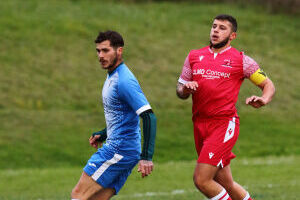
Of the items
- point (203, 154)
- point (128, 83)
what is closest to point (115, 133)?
point (128, 83)

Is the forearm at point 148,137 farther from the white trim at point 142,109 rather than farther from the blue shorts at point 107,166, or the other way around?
the blue shorts at point 107,166

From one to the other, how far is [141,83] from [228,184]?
74.1 ft

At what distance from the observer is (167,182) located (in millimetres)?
16078

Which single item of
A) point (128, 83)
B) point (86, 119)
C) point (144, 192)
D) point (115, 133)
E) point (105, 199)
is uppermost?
point (128, 83)

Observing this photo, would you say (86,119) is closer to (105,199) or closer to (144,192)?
(144,192)

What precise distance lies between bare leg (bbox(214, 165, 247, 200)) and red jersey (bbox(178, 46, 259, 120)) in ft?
2.31

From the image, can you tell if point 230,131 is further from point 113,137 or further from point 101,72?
point 101,72

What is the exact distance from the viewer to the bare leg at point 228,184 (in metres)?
8.88

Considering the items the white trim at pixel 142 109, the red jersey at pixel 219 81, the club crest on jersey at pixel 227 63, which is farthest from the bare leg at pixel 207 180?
the white trim at pixel 142 109

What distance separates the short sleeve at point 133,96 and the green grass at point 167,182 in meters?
5.02

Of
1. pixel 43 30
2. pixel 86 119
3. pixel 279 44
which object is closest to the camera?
pixel 86 119

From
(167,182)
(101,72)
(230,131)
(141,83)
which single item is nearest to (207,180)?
(230,131)

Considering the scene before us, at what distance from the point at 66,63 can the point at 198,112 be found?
24031mm

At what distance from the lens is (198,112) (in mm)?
8852
